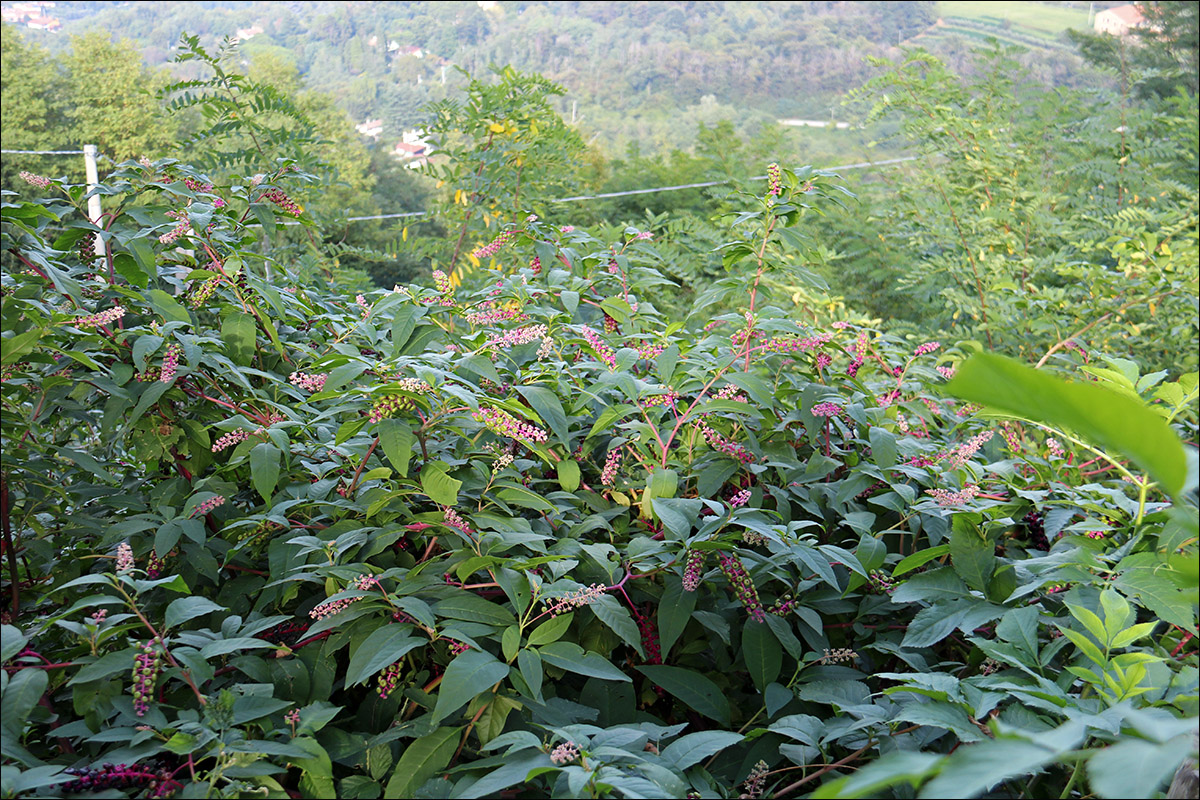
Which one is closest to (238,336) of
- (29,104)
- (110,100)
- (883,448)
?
(883,448)

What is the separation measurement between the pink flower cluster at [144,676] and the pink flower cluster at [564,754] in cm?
38

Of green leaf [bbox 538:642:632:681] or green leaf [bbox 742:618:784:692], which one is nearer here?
green leaf [bbox 538:642:632:681]

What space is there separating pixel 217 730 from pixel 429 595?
24 centimetres

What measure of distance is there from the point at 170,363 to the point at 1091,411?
3.33 ft

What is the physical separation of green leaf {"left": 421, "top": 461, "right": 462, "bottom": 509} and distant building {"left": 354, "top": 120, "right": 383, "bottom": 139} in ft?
75.6

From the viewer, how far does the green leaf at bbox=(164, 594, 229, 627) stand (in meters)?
0.75

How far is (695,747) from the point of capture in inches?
29.1

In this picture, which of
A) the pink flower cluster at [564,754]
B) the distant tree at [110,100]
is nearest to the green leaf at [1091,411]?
the pink flower cluster at [564,754]

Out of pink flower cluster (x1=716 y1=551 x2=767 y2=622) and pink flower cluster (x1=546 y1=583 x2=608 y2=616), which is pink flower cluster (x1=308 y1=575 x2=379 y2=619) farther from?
pink flower cluster (x1=716 y1=551 x2=767 y2=622)

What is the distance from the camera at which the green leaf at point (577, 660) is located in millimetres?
764

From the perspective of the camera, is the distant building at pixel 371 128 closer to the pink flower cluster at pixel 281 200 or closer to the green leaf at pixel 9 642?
the pink flower cluster at pixel 281 200

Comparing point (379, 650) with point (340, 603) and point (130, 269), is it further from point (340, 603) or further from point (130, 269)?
point (130, 269)

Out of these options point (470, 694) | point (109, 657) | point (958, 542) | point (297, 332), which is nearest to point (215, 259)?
point (297, 332)

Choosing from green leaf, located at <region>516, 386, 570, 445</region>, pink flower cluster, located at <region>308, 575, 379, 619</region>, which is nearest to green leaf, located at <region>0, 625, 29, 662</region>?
pink flower cluster, located at <region>308, 575, 379, 619</region>
